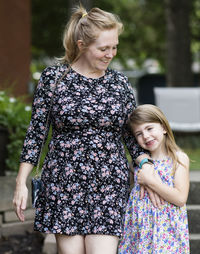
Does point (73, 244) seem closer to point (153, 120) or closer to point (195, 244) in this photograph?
point (153, 120)

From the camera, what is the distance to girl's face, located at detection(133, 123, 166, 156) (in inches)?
111

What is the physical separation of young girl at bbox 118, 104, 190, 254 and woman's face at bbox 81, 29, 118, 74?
0.36m

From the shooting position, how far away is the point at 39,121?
2781 millimetres

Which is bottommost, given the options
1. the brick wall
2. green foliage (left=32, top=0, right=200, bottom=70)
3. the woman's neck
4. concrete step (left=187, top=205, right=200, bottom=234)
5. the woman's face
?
concrete step (left=187, top=205, right=200, bottom=234)

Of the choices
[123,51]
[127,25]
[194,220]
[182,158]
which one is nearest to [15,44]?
[194,220]

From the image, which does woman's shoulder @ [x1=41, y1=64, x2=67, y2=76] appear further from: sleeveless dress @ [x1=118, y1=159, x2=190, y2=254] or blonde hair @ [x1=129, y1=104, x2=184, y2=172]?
sleeveless dress @ [x1=118, y1=159, x2=190, y2=254]

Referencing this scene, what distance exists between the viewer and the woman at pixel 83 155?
267 centimetres

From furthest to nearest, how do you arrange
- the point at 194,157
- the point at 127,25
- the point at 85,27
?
Answer: the point at 127,25
the point at 194,157
the point at 85,27

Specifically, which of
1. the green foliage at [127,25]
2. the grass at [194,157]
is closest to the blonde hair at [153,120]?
the grass at [194,157]

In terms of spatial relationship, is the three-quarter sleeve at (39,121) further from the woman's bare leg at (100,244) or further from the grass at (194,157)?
the grass at (194,157)

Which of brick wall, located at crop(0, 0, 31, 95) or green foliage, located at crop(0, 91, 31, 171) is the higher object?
brick wall, located at crop(0, 0, 31, 95)

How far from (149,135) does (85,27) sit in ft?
2.34

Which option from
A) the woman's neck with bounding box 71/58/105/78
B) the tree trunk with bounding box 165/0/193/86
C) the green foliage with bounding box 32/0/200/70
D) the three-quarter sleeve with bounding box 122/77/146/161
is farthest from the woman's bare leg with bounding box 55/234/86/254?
the tree trunk with bounding box 165/0/193/86

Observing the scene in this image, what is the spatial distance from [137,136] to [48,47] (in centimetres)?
1378
